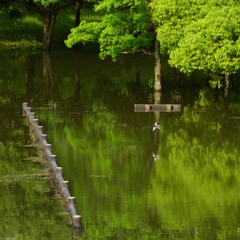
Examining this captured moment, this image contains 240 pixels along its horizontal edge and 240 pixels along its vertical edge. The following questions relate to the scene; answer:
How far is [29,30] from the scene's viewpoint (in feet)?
224

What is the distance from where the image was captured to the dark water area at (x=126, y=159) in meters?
19.2

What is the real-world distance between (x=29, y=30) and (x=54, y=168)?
48013mm

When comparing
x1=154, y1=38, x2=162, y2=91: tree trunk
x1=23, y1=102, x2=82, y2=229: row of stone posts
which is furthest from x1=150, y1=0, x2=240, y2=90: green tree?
x1=23, y1=102, x2=82, y2=229: row of stone posts

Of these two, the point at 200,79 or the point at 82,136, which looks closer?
the point at 82,136

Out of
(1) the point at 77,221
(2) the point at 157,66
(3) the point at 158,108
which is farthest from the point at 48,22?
(1) the point at 77,221

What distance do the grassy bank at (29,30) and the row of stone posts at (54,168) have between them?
35.0 metres

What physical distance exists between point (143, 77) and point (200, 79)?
3936 millimetres

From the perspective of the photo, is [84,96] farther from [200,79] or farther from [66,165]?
[66,165]

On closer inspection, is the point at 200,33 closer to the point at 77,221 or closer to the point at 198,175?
the point at 198,175

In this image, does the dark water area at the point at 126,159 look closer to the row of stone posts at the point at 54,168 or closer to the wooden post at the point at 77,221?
the wooden post at the point at 77,221

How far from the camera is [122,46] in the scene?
38469 mm

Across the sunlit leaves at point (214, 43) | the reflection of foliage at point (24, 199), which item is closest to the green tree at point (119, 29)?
the sunlit leaves at point (214, 43)

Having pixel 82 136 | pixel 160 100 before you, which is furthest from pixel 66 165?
pixel 160 100

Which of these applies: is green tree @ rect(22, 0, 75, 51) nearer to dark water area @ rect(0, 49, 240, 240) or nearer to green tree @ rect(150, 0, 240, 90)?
dark water area @ rect(0, 49, 240, 240)
